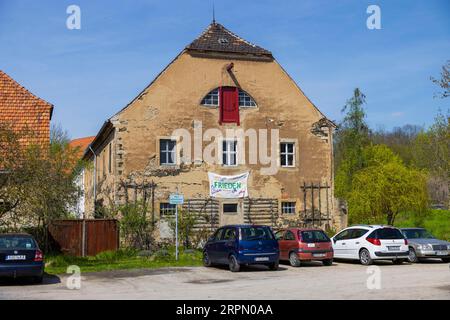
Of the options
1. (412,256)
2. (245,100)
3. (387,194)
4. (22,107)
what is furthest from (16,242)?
(387,194)

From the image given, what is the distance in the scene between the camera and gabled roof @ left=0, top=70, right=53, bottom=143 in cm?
2952

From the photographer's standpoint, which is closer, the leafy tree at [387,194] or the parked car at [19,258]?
the parked car at [19,258]

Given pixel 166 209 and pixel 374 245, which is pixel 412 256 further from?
pixel 166 209

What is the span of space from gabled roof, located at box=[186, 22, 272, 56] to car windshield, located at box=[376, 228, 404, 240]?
12751 mm

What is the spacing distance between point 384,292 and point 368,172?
78.9ft

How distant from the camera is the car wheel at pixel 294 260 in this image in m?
21.6

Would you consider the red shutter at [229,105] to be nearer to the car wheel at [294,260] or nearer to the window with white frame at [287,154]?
the window with white frame at [287,154]

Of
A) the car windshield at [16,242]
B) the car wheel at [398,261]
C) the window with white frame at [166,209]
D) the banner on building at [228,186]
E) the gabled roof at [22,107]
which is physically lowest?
the car wheel at [398,261]

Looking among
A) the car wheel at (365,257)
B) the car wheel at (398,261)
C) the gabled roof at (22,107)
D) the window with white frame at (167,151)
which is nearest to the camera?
the car wheel at (365,257)

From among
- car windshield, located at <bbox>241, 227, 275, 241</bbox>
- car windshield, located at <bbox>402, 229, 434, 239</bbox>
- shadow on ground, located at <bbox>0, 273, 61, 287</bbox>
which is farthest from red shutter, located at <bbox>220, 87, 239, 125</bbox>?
shadow on ground, located at <bbox>0, 273, 61, 287</bbox>

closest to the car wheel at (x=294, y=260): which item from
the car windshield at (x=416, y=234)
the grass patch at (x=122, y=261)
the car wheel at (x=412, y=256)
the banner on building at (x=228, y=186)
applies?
the grass patch at (x=122, y=261)

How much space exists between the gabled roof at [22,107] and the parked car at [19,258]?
1295cm

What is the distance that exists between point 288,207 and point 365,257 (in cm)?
908

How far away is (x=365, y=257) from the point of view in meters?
22.2
